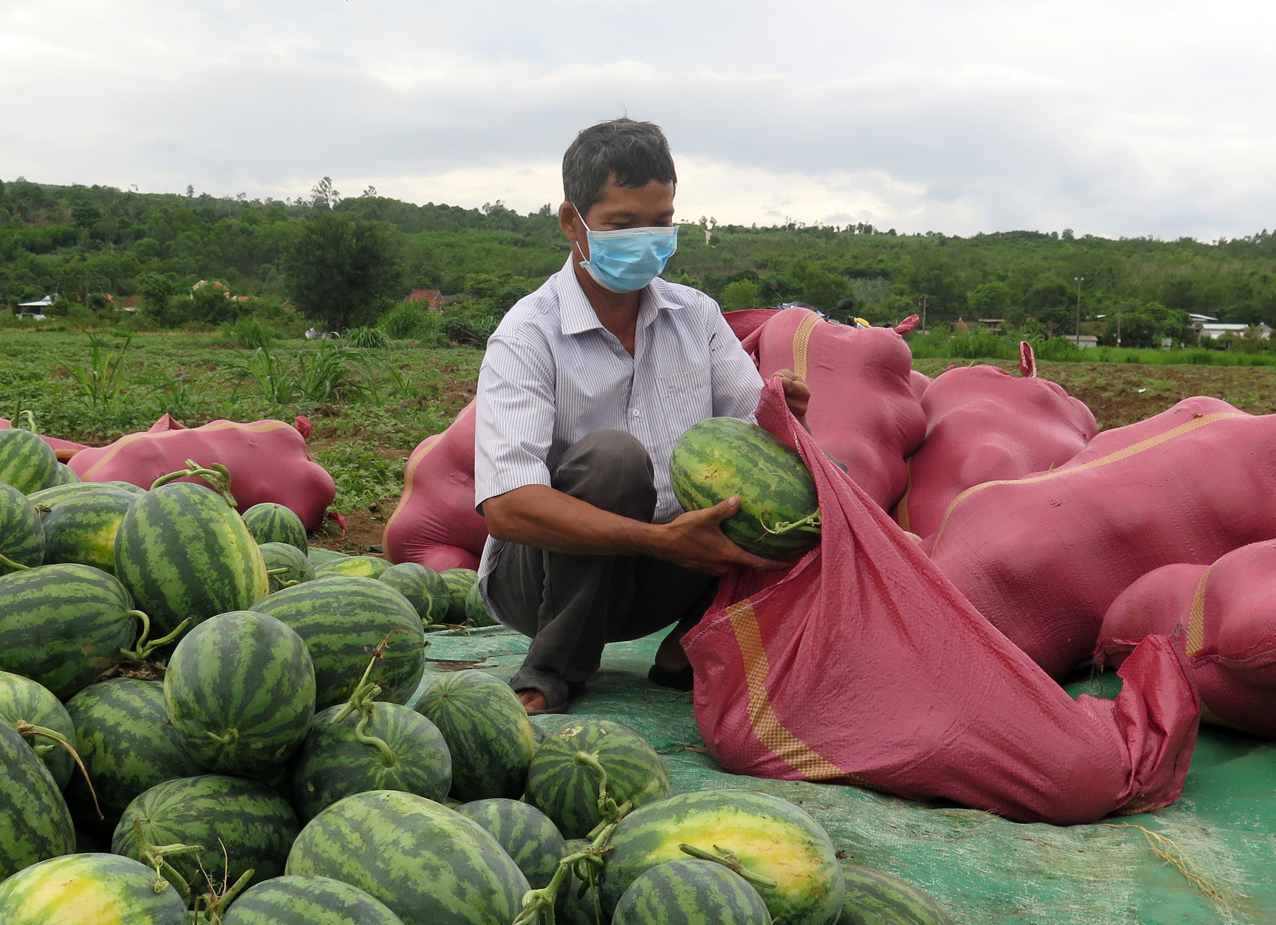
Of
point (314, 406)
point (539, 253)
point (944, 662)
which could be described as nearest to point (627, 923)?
point (944, 662)

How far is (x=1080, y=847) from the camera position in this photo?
197cm

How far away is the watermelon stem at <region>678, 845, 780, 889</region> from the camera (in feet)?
4.24

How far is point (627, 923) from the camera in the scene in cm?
124

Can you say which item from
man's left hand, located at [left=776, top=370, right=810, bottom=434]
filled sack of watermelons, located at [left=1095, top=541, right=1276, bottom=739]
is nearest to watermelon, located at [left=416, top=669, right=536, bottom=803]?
man's left hand, located at [left=776, top=370, right=810, bottom=434]

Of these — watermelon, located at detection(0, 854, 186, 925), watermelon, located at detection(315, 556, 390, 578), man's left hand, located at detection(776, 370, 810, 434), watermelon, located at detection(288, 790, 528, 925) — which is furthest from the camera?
watermelon, located at detection(315, 556, 390, 578)

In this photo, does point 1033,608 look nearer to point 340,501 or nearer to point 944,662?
point 944,662

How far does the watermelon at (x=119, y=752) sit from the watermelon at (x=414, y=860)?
1.11ft

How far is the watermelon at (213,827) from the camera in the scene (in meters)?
1.31

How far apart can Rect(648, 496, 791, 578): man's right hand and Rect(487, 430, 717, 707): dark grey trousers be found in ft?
0.77

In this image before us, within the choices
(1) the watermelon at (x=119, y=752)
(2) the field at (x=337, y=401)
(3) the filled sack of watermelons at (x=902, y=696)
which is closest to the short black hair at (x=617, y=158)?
(3) the filled sack of watermelons at (x=902, y=696)

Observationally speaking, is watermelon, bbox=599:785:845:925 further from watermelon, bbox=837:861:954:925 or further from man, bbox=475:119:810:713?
man, bbox=475:119:810:713

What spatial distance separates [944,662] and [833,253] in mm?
74681

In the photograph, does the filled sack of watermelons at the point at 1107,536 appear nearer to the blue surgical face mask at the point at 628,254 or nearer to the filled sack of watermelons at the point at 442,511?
the blue surgical face mask at the point at 628,254

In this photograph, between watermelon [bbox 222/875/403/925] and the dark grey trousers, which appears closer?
watermelon [bbox 222/875/403/925]
